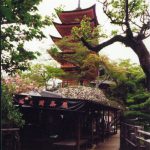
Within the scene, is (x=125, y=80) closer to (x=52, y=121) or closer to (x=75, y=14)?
A: (x=52, y=121)

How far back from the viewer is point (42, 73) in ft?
116

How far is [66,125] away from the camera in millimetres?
15438

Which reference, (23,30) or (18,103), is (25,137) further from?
(23,30)

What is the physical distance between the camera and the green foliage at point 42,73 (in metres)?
33.7

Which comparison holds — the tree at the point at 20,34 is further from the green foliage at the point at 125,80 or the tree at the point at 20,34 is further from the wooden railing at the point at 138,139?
the green foliage at the point at 125,80

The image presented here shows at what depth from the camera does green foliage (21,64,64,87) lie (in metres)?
33.7

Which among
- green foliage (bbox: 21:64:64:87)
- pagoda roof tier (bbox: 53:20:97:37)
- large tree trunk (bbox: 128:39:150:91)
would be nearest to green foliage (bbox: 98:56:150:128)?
green foliage (bbox: 21:64:64:87)

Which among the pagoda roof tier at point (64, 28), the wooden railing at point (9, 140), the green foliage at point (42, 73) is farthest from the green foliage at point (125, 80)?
the pagoda roof tier at point (64, 28)

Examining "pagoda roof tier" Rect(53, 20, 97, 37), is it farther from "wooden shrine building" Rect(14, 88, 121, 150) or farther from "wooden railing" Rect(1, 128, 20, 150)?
"wooden railing" Rect(1, 128, 20, 150)

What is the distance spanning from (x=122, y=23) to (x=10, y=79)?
7.00 metres

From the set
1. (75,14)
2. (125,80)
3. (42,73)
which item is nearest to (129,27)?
(125,80)

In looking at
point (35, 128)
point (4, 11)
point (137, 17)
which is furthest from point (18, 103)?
point (4, 11)

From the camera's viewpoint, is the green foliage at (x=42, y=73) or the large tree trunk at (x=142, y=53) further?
the green foliage at (x=42, y=73)

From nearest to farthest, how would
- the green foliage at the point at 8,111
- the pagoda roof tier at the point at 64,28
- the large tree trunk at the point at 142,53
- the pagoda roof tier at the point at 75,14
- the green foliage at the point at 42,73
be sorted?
1. the green foliage at the point at 8,111
2. the large tree trunk at the point at 142,53
3. the green foliage at the point at 42,73
4. the pagoda roof tier at the point at 75,14
5. the pagoda roof tier at the point at 64,28
